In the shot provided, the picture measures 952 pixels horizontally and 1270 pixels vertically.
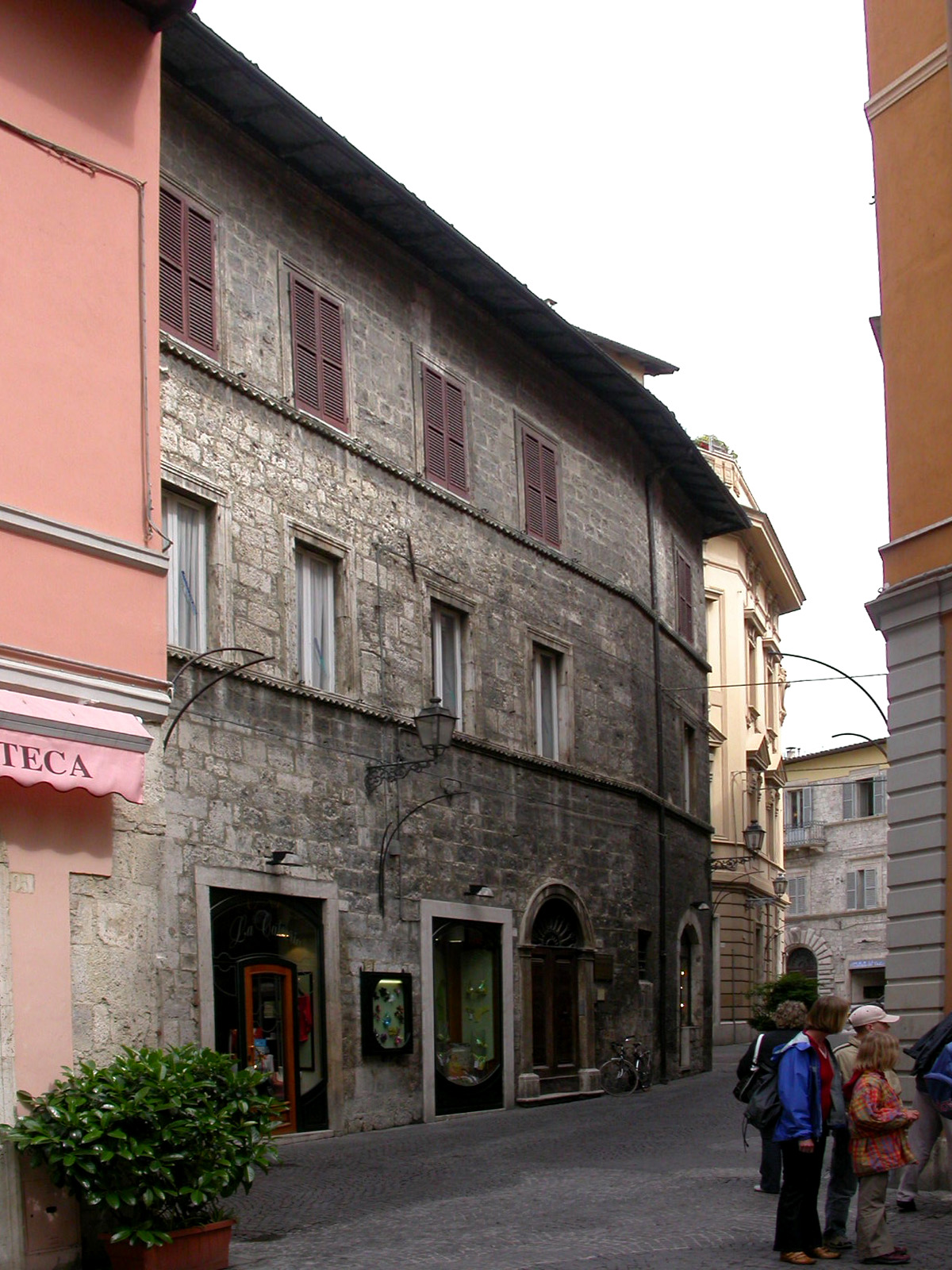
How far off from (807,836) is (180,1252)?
178 ft

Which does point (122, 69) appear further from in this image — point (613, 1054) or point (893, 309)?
point (613, 1054)

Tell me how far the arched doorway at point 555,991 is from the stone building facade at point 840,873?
120 ft

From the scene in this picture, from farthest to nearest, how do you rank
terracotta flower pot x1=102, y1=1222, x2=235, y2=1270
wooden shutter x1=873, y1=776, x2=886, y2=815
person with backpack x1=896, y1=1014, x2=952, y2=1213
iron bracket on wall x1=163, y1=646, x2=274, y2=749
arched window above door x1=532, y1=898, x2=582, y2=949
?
1. wooden shutter x1=873, y1=776, x2=886, y2=815
2. arched window above door x1=532, y1=898, x2=582, y2=949
3. iron bracket on wall x1=163, y1=646, x2=274, y2=749
4. person with backpack x1=896, y1=1014, x2=952, y2=1213
5. terracotta flower pot x1=102, y1=1222, x2=235, y2=1270

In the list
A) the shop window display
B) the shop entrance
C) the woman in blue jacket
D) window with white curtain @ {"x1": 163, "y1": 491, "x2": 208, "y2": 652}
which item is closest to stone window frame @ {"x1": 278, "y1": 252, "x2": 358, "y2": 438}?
window with white curtain @ {"x1": 163, "y1": 491, "x2": 208, "y2": 652}

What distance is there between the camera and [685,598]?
30.0 meters

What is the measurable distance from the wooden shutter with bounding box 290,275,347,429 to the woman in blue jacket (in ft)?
34.4

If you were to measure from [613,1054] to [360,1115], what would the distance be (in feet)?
22.1

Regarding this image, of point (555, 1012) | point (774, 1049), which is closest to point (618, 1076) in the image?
point (555, 1012)

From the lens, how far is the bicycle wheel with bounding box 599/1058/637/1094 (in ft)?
76.7

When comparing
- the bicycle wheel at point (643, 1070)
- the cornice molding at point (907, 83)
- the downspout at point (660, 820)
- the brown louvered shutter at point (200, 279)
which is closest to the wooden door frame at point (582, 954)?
the bicycle wheel at point (643, 1070)

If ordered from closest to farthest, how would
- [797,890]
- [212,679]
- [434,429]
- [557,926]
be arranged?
[212,679] < [434,429] < [557,926] < [797,890]

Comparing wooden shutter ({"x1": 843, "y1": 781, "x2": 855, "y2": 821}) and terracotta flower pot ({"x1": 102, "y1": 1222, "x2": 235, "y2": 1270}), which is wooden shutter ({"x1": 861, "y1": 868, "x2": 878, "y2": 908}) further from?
terracotta flower pot ({"x1": 102, "y1": 1222, "x2": 235, "y2": 1270})

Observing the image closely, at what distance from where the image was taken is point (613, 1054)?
23.8 meters

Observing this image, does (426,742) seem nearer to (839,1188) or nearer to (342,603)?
(342,603)
